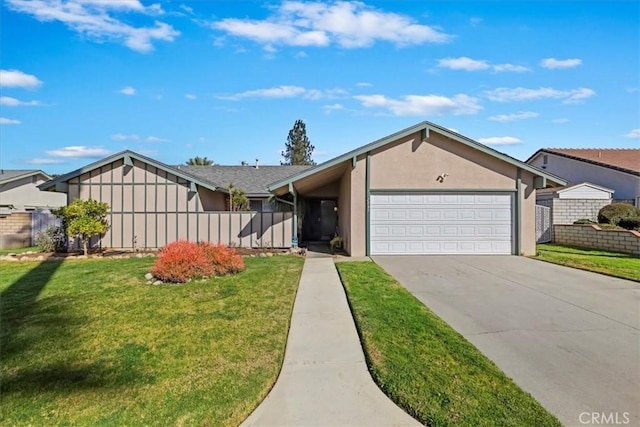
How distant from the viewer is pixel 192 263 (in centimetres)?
830

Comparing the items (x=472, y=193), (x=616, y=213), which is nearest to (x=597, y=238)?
(x=616, y=213)

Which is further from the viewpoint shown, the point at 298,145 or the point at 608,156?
the point at 298,145

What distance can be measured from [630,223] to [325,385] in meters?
16.1

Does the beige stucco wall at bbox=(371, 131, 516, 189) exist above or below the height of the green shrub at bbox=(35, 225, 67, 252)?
above

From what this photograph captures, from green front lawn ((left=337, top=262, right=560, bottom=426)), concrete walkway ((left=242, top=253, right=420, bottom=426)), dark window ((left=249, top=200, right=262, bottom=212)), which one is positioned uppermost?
dark window ((left=249, top=200, right=262, bottom=212))

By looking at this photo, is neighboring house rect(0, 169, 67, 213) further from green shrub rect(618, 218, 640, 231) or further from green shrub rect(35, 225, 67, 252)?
green shrub rect(618, 218, 640, 231)

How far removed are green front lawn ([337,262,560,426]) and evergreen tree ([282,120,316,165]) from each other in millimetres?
44996

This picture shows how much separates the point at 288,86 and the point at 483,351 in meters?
15.4

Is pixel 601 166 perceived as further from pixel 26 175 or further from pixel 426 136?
pixel 26 175

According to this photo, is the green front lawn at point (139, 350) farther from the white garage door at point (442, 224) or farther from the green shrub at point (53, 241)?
the green shrub at point (53, 241)

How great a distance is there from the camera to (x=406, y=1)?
9742 mm

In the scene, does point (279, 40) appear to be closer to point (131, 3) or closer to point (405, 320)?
point (131, 3)
